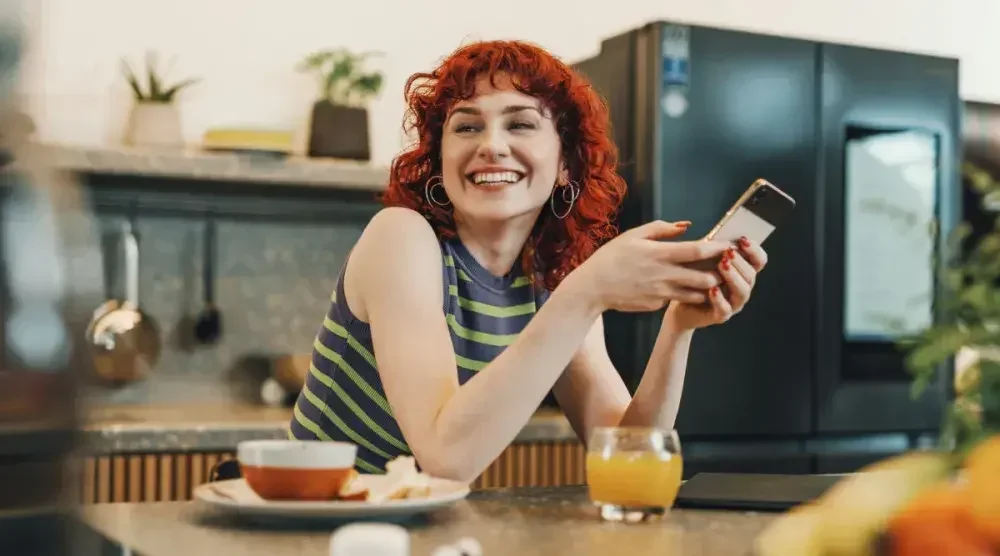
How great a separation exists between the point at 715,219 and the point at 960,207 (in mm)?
772

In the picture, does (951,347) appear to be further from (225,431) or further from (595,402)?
(225,431)

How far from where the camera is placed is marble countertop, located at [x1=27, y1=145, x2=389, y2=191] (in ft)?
8.52

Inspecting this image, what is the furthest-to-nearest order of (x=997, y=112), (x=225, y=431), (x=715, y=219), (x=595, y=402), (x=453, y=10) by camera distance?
(x=997, y=112) → (x=453, y=10) → (x=715, y=219) → (x=225, y=431) → (x=595, y=402)

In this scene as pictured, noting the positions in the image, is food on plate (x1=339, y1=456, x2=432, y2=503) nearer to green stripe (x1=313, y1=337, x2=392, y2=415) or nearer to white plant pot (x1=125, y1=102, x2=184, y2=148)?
green stripe (x1=313, y1=337, x2=392, y2=415)

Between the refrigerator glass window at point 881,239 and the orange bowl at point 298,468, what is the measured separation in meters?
2.03

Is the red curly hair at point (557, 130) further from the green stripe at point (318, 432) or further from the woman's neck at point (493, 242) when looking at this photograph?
the green stripe at point (318, 432)

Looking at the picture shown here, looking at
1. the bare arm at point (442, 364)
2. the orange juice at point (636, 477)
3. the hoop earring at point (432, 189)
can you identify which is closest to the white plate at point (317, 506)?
the orange juice at point (636, 477)

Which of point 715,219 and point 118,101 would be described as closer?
point 715,219

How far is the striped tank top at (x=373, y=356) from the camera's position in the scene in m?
1.55

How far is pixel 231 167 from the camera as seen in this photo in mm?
2705

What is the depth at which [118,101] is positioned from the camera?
2838mm

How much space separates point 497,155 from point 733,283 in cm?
41

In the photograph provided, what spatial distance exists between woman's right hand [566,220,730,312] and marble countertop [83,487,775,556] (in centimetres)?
26

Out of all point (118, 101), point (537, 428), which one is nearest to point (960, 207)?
point (537, 428)
